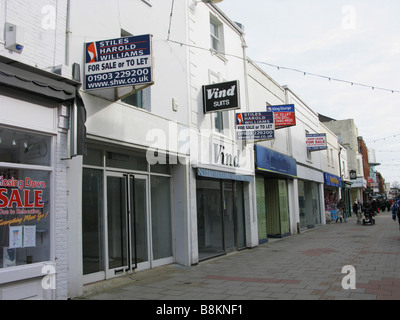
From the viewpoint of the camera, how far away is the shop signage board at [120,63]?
704cm

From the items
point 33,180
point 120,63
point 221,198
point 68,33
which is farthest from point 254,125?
point 33,180

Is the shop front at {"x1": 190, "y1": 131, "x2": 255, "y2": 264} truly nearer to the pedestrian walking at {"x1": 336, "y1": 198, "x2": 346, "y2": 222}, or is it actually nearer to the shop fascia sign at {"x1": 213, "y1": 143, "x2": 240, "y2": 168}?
the shop fascia sign at {"x1": 213, "y1": 143, "x2": 240, "y2": 168}

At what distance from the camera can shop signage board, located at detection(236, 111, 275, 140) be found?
14039 mm

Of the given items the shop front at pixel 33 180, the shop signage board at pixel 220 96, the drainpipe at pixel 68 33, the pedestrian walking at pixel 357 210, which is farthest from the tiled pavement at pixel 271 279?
the pedestrian walking at pixel 357 210

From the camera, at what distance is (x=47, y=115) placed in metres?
6.45

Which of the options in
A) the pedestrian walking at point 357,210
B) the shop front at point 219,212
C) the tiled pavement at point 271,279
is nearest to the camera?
the tiled pavement at point 271,279

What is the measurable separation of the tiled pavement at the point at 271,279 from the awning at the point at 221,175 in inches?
104

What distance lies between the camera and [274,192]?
18.3 metres

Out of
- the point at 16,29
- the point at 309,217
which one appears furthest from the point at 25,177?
the point at 309,217

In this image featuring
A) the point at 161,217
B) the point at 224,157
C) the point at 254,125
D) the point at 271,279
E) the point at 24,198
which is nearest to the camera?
the point at 24,198

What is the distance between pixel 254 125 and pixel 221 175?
3.03 m

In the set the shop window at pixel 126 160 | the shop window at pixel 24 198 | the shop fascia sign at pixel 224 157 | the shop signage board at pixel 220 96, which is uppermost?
the shop signage board at pixel 220 96

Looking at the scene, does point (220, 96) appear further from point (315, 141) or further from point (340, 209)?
point (340, 209)

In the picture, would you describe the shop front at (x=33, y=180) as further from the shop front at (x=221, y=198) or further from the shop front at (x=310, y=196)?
the shop front at (x=310, y=196)
